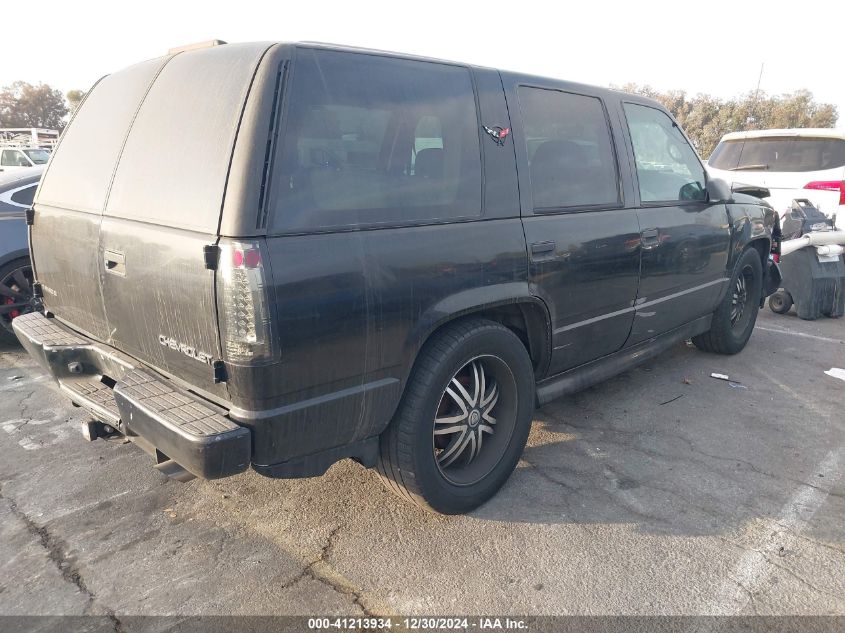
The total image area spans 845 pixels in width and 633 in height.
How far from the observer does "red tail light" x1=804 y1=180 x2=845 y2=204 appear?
23.7ft

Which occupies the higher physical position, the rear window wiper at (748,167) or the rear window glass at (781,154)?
the rear window glass at (781,154)

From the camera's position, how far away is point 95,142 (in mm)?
2885

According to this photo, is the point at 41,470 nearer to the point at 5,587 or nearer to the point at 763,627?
the point at 5,587

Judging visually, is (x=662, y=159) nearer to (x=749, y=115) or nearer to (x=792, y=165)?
(x=792, y=165)

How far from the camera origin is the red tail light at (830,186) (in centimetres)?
A: 722

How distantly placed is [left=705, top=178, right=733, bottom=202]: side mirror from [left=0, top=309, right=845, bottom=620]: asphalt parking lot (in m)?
→ 1.56

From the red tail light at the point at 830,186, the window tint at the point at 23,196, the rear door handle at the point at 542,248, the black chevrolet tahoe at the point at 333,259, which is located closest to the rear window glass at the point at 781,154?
the red tail light at the point at 830,186

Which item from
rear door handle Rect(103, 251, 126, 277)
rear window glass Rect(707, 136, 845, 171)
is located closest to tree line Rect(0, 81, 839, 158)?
rear window glass Rect(707, 136, 845, 171)

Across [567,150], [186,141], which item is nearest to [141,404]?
[186,141]

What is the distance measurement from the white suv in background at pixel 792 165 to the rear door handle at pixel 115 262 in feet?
22.0

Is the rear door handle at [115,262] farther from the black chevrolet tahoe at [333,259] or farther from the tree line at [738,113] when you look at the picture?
the tree line at [738,113]

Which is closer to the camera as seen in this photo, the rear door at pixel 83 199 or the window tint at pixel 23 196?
the rear door at pixel 83 199

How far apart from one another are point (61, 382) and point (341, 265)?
5.50ft

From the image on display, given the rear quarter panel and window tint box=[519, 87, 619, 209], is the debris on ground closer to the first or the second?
window tint box=[519, 87, 619, 209]
